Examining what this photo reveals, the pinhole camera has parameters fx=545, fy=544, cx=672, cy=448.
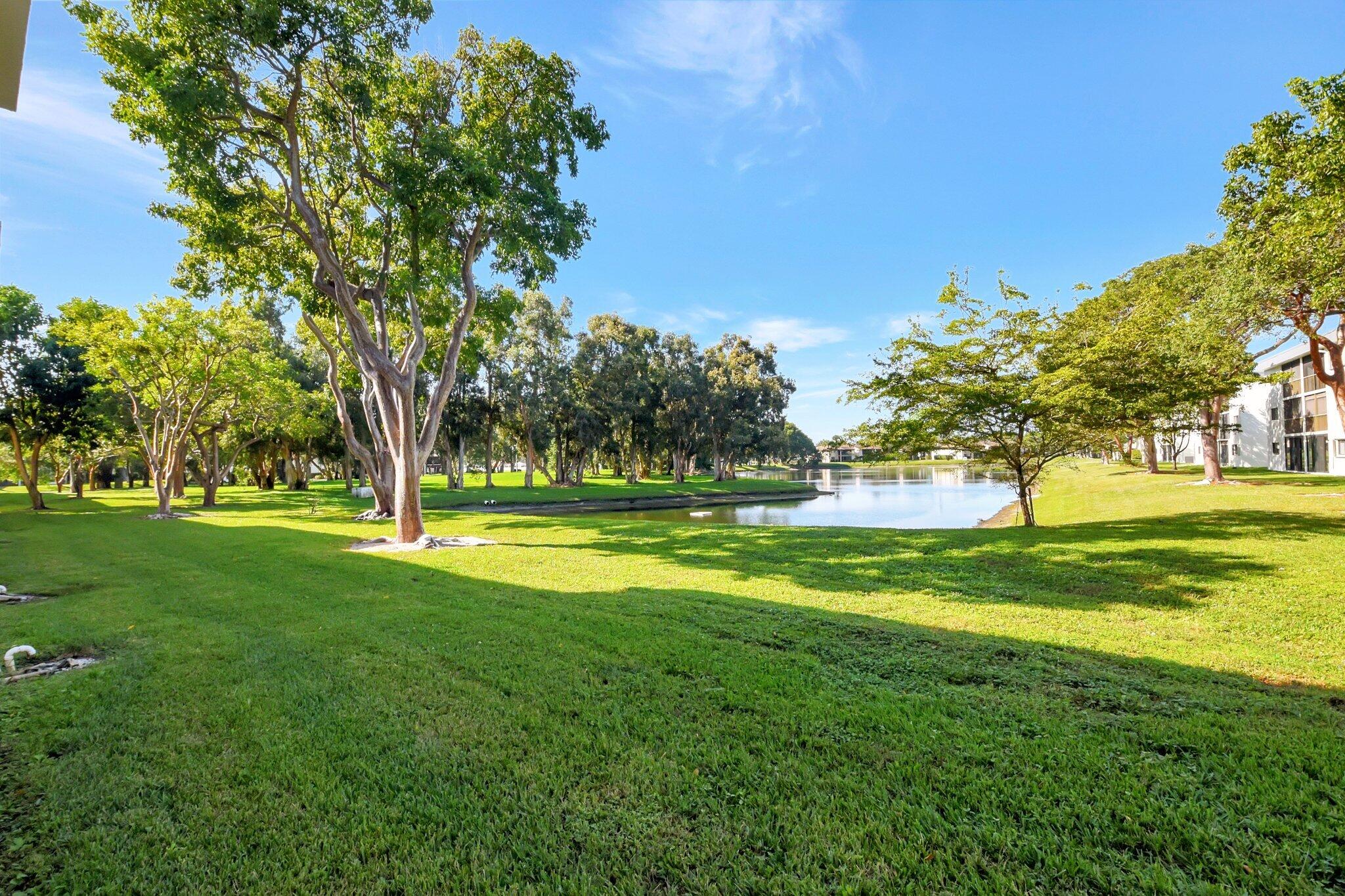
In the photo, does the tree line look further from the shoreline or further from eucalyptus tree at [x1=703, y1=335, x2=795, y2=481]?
the shoreline

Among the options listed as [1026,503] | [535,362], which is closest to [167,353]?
[535,362]

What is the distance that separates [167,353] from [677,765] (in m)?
25.1

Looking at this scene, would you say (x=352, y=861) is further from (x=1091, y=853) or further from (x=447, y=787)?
(x=1091, y=853)

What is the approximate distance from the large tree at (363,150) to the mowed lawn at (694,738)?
7.43 meters

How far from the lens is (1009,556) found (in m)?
8.42

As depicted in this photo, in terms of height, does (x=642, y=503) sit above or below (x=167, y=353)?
below

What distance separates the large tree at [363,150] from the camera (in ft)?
31.6

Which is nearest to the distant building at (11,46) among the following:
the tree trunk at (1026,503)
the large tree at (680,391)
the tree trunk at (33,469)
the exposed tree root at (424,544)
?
the exposed tree root at (424,544)

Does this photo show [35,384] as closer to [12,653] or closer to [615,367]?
[615,367]

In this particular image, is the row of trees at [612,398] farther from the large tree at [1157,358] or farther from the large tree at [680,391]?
the large tree at [1157,358]

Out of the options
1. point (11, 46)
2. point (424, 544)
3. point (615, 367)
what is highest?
point (615, 367)

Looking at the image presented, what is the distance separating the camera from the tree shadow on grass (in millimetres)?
2094

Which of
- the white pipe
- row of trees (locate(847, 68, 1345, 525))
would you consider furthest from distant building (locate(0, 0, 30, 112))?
row of trees (locate(847, 68, 1345, 525))

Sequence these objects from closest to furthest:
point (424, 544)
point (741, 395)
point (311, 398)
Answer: point (424, 544)
point (311, 398)
point (741, 395)
